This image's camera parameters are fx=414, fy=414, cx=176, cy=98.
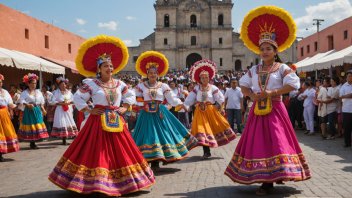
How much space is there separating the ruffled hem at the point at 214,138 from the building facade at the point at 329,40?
18156 mm

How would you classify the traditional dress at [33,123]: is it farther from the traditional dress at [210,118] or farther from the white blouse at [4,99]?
the traditional dress at [210,118]

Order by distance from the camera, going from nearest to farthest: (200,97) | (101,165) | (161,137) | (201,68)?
(101,165) → (161,137) → (200,97) → (201,68)

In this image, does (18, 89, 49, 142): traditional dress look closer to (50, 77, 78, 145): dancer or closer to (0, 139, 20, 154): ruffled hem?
(50, 77, 78, 145): dancer

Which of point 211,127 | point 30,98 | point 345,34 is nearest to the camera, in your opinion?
point 211,127

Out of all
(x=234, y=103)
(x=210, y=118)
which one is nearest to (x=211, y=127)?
(x=210, y=118)

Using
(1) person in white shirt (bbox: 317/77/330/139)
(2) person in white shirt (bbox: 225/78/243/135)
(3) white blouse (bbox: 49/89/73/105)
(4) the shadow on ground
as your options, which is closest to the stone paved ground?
(4) the shadow on ground

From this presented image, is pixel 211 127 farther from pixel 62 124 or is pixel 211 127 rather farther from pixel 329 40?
pixel 329 40

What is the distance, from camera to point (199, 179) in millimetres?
6746

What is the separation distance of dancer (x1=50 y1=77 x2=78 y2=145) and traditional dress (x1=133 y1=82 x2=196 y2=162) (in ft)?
17.4

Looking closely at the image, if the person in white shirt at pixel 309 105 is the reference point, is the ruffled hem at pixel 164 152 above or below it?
below

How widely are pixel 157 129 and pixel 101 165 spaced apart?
2.23 metres

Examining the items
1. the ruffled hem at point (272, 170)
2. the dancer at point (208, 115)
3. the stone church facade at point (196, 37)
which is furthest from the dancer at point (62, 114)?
the stone church facade at point (196, 37)

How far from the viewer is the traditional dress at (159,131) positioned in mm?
7320

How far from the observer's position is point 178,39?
236 feet
